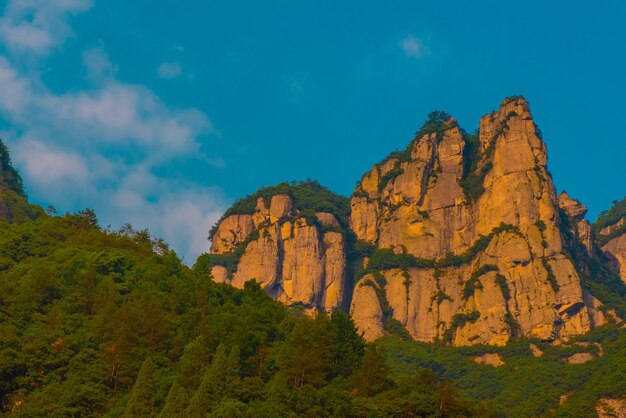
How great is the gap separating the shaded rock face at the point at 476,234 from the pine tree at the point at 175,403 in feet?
208

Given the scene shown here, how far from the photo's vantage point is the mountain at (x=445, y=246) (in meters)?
102

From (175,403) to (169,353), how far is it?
931 centimetres

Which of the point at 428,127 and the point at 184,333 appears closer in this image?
the point at 184,333

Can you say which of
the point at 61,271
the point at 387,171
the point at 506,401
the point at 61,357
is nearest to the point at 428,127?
the point at 387,171

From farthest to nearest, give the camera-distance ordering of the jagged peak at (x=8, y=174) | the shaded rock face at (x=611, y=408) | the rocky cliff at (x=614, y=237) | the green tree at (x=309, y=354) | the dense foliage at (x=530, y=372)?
the rocky cliff at (x=614, y=237)
the jagged peak at (x=8, y=174)
the dense foliage at (x=530, y=372)
the shaded rock face at (x=611, y=408)
the green tree at (x=309, y=354)

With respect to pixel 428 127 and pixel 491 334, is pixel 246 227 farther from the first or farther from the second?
pixel 491 334

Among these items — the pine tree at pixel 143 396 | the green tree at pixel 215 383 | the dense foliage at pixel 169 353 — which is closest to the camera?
the green tree at pixel 215 383

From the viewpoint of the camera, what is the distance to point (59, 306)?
55094 millimetres

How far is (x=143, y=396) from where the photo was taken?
42875mm

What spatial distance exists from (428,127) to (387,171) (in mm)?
7978

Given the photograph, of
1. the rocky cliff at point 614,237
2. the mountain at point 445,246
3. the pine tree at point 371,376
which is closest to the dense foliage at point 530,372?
the mountain at point 445,246

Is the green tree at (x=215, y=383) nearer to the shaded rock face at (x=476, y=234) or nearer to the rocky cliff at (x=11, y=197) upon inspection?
the rocky cliff at (x=11, y=197)

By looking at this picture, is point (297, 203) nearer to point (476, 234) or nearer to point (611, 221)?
point (476, 234)

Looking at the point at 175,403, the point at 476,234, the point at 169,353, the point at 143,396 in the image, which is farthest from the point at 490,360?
the point at 175,403
